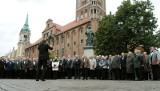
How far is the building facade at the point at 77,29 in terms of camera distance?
50.6 m

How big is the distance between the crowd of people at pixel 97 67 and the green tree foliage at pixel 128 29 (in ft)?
44.2

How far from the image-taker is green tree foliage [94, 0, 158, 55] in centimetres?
2950

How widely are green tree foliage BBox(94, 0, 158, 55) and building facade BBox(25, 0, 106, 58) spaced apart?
48.1ft

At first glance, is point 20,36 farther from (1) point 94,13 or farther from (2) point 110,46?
(2) point 110,46

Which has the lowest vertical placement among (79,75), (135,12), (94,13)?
(79,75)

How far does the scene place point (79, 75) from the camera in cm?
1577

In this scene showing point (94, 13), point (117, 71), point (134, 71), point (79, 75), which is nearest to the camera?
point (134, 71)

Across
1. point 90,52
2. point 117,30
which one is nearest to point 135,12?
point 117,30

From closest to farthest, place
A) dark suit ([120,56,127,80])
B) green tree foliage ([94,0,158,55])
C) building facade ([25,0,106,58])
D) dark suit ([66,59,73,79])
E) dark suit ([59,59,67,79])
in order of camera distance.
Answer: dark suit ([120,56,127,80]) < dark suit ([66,59,73,79]) < dark suit ([59,59,67,79]) < green tree foliage ([94,0,158,55]) < building facade ([25,0,106,58])

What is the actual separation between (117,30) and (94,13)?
20.6 meters

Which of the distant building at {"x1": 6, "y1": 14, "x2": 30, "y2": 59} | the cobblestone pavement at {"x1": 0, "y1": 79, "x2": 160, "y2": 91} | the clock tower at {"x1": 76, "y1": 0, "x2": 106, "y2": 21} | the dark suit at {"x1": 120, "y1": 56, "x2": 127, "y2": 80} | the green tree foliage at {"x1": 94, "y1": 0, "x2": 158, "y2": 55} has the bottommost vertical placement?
the cobblestone pavement at {"x1": 0, "y1": 79, "x2": 160, "y2": 91}

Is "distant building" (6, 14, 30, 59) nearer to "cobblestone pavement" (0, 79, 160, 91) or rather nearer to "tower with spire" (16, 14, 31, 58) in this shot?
"tower with spire" (16, 14, 31, 58)

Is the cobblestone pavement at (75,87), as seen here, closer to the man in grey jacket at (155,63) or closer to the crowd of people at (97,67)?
the man in grey jacket at (155,63)

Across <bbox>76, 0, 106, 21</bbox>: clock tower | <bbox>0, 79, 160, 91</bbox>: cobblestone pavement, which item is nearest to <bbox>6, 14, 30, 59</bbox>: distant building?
<bbox>76, 0, 106, 21</bbox>: clock tower
